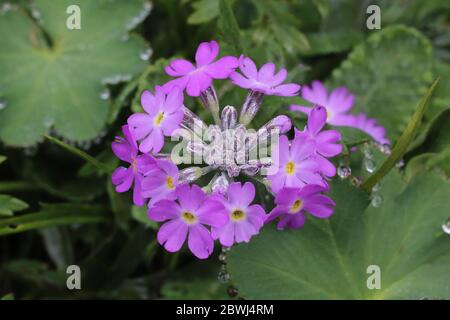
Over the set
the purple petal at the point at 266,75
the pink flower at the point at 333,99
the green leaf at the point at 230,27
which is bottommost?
the purple petal at the point at 266,75

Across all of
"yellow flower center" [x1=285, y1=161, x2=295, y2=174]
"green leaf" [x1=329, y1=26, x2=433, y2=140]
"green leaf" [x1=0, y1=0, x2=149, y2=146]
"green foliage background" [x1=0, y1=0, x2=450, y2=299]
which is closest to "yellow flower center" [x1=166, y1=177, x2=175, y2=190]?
"yellow flower center" [x1=285, y1=161, x2=295, y2=174]

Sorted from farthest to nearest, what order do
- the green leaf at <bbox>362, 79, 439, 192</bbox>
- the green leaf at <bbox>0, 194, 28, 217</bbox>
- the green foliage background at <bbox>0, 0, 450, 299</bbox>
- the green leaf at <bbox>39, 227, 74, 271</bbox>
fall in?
the green leaf at <bbox>39, 227, 74, 271</bbox> < the green leaf at <bbox>0, 194, 28, 217</bbox> < the green foliage background at <bbox>0, 0, 450, 299</bbox> < the green leaf at <bbox>362, 79, 439, 192</bbox>

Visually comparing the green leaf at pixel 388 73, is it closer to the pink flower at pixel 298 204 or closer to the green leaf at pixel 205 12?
the green leaf at pixel 205 12

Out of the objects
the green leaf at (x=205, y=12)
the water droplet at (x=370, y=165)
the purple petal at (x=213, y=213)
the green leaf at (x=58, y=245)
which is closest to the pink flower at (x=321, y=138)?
the purple petal at (x=213, y=213)

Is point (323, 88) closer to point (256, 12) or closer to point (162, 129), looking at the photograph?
point (256, 12)

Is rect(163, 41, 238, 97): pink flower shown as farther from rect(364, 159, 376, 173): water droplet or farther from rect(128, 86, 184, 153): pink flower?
rect(364, 159, 376, 173): water droplet
